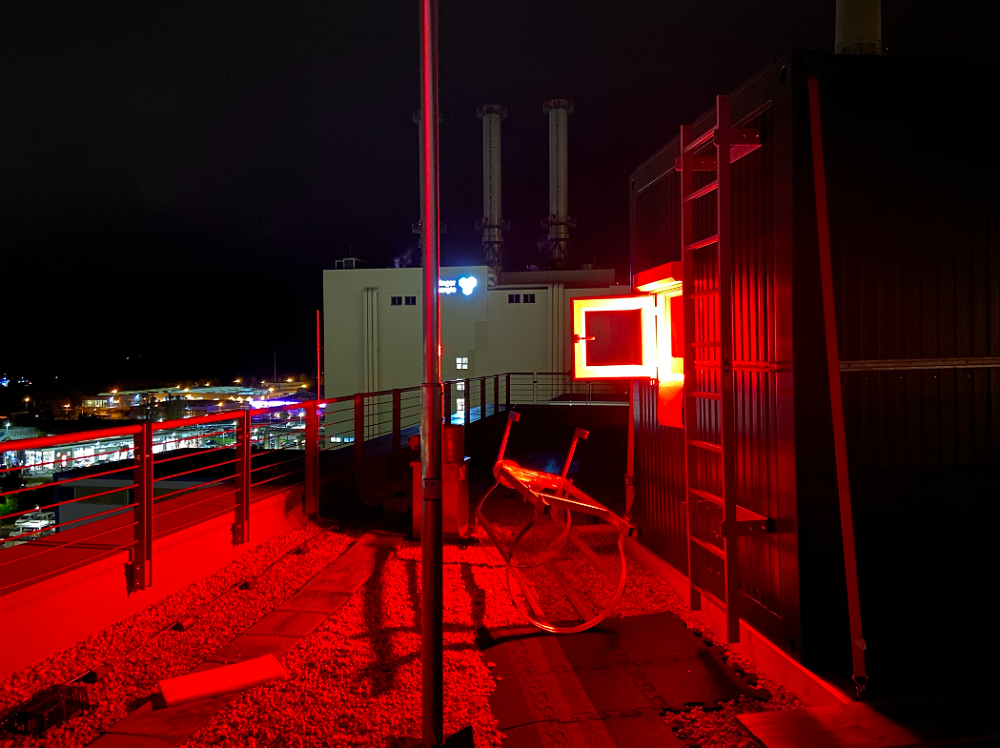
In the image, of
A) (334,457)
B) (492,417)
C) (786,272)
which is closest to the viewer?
(786,272)

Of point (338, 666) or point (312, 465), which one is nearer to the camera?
point (338, 666)

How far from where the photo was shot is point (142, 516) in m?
4.64

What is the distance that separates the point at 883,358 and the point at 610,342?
223cm

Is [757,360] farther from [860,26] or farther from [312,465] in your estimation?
[312,465]

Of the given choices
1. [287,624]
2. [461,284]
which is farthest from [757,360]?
[461,284]

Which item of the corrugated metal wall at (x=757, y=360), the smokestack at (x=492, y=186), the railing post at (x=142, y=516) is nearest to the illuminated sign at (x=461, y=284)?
the smokestack at (x=492, y=186)

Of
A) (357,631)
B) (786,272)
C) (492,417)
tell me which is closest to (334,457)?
(357,631)

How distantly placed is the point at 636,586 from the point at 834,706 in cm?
236

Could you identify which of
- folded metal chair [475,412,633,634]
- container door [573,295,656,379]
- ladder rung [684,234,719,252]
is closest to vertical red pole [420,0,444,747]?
folded metal chair [475,412,633,634]

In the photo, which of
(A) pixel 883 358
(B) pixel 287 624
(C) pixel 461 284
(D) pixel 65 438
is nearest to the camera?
(A) pixel 883 358

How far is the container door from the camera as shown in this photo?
214 inches

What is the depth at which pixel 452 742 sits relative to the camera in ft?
9.48

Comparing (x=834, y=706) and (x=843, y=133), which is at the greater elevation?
(x=843, y=133)

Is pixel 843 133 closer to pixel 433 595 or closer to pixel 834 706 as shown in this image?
pixel 834 706
